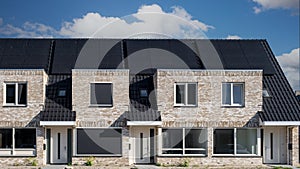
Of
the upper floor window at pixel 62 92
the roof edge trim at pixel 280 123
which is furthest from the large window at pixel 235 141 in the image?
the upper floor window at pixel 62 92

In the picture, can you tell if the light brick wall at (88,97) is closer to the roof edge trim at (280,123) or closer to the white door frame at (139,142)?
the white door frame at (139,142)

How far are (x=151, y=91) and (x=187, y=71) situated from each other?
90.2 inches

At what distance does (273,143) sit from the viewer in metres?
23.0

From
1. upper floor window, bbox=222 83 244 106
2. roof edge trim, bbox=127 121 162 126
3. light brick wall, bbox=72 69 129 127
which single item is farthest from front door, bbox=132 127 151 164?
upper floor window, bbox=222 83 244 106

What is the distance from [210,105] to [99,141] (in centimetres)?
570

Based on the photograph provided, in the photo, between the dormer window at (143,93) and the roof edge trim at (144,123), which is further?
the dormer window at (143,93)

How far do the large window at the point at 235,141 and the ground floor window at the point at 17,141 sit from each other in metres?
8.86

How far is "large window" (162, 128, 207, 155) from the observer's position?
72.9 feet

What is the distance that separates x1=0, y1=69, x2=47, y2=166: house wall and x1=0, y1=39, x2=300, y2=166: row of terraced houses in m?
0.05

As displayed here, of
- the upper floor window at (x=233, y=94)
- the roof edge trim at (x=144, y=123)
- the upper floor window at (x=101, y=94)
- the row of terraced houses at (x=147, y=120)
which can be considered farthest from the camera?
the upper floor window at (x=233, y=94)

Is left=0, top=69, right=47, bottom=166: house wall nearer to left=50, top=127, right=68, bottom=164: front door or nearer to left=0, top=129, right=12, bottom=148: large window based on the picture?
left=0, top=129, right=12, bottom=148: large window

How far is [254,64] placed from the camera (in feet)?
85.5

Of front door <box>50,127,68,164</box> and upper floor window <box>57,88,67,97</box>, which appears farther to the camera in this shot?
upper floor window <box>57,88,67,97</box>

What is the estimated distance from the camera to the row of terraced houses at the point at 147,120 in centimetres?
2200
